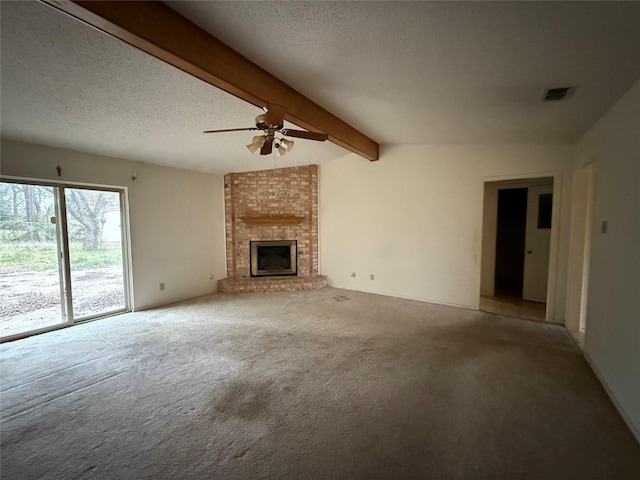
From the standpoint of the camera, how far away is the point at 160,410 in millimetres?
2070

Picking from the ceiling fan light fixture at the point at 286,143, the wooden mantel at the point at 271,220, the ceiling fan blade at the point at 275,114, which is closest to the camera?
the ceiling fan blade at the point at 275,114

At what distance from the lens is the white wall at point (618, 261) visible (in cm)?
191

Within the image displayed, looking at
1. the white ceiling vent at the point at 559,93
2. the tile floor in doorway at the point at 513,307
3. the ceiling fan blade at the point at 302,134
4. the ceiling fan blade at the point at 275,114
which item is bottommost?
the tile floor in doorway at the point at 513,307

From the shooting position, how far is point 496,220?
17.1 feet

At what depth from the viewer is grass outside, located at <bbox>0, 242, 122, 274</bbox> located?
3344mm

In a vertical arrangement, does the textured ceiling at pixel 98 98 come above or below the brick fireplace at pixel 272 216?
above

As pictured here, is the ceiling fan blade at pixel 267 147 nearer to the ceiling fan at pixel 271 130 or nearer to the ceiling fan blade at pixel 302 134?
the ceiling fan at pixel 271 130

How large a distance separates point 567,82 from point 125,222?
17.6 ft

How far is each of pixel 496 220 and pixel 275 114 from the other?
4.61 meters

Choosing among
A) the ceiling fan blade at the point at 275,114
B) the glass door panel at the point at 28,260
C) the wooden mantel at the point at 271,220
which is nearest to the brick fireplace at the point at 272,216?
the wooden mantel at the point at 271,220

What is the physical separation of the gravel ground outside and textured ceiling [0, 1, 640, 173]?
1722 mm

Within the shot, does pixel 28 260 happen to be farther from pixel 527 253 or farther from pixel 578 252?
pixel 527 253

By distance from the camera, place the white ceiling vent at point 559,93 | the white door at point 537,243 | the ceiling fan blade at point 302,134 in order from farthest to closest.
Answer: the white door at point 537,243
the ceiling fan blade at point 302,134
the white ceiling vent at point 559,93

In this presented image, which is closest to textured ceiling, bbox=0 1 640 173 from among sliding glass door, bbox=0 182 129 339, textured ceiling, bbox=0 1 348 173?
textured ceiling, bbox=0 1 348 173
